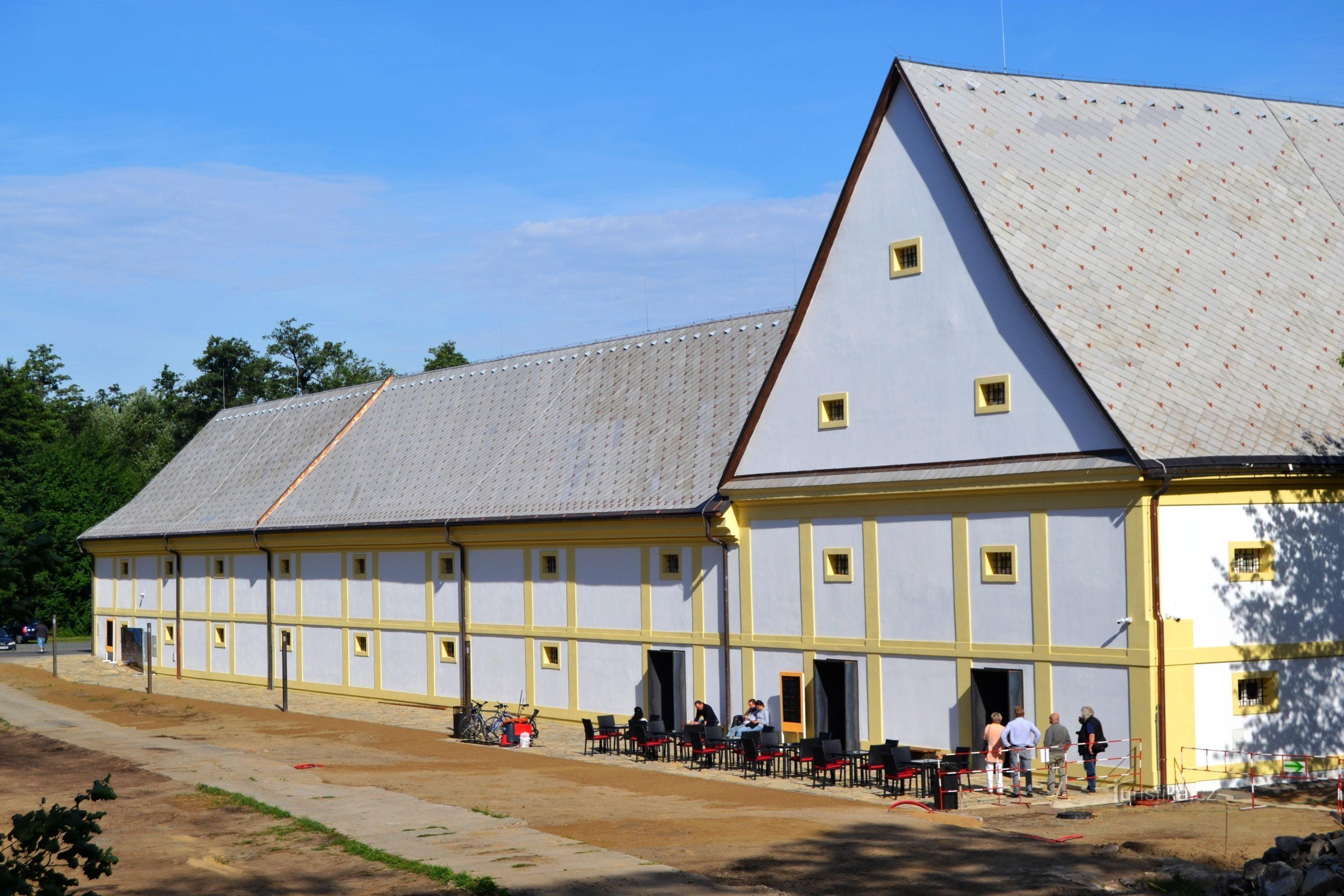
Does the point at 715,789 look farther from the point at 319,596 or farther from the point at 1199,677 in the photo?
the point at 319,596

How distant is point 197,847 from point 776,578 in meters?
14.3

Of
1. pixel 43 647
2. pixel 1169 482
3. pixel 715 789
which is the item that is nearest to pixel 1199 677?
pixel 1169 482

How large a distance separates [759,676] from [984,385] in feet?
29.1

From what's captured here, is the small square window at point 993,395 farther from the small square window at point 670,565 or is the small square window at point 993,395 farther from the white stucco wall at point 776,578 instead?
the small square window at point 670,565

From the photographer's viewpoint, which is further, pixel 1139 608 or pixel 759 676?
pixel 759 676

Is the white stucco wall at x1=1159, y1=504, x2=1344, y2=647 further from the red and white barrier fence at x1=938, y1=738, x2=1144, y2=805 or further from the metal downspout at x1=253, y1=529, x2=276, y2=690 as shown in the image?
the metal downspout at x1=253, y1=529, x2=276, y2=690

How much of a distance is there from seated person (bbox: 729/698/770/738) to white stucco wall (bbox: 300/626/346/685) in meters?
19.5

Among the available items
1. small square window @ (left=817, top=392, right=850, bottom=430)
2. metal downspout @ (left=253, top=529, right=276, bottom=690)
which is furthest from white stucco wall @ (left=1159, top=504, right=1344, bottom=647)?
metal downspout @ (left=253, top=529, right=276, bottom=690)

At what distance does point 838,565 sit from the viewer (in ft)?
97.8

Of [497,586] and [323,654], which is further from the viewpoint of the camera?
[323,654]

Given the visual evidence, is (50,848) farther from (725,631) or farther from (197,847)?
(725,631)

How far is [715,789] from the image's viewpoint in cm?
2642

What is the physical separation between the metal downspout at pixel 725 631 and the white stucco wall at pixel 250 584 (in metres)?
23.6

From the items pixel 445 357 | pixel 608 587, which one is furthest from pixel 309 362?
pixel 608 587
